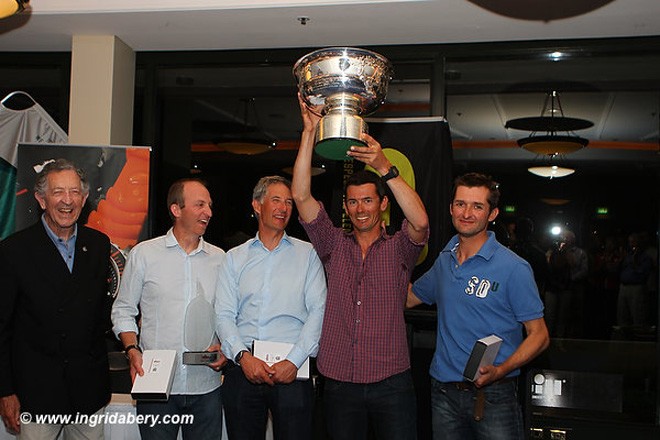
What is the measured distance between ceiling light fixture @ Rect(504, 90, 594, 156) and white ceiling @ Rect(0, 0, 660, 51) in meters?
0.47

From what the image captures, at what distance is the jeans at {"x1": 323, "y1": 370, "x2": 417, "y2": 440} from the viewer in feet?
8.84

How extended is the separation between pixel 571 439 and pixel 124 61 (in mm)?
3625

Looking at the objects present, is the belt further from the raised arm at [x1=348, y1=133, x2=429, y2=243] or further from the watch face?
the watch face

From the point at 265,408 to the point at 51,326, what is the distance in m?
0.94

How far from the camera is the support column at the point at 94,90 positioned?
4.32 m

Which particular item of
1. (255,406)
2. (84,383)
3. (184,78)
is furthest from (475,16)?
(84,383)

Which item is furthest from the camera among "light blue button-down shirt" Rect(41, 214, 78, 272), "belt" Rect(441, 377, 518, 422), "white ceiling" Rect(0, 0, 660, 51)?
"white ceiling" Rect(0, 0, 660, 51)

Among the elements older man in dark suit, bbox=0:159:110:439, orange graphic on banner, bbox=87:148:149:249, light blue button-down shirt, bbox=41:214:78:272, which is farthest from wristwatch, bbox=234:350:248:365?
orange graphic on banner, bbox=87:148:149:249

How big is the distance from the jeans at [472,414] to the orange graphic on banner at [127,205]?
7.28 ft

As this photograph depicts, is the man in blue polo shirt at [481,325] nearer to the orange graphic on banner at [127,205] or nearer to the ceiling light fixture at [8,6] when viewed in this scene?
the ceiling light fixture at [8,6]

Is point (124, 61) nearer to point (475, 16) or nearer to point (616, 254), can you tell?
point (475, 16)

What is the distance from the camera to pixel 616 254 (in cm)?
411

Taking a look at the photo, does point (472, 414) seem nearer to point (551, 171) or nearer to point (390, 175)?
point (390, 175)

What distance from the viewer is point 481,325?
2.65 m
